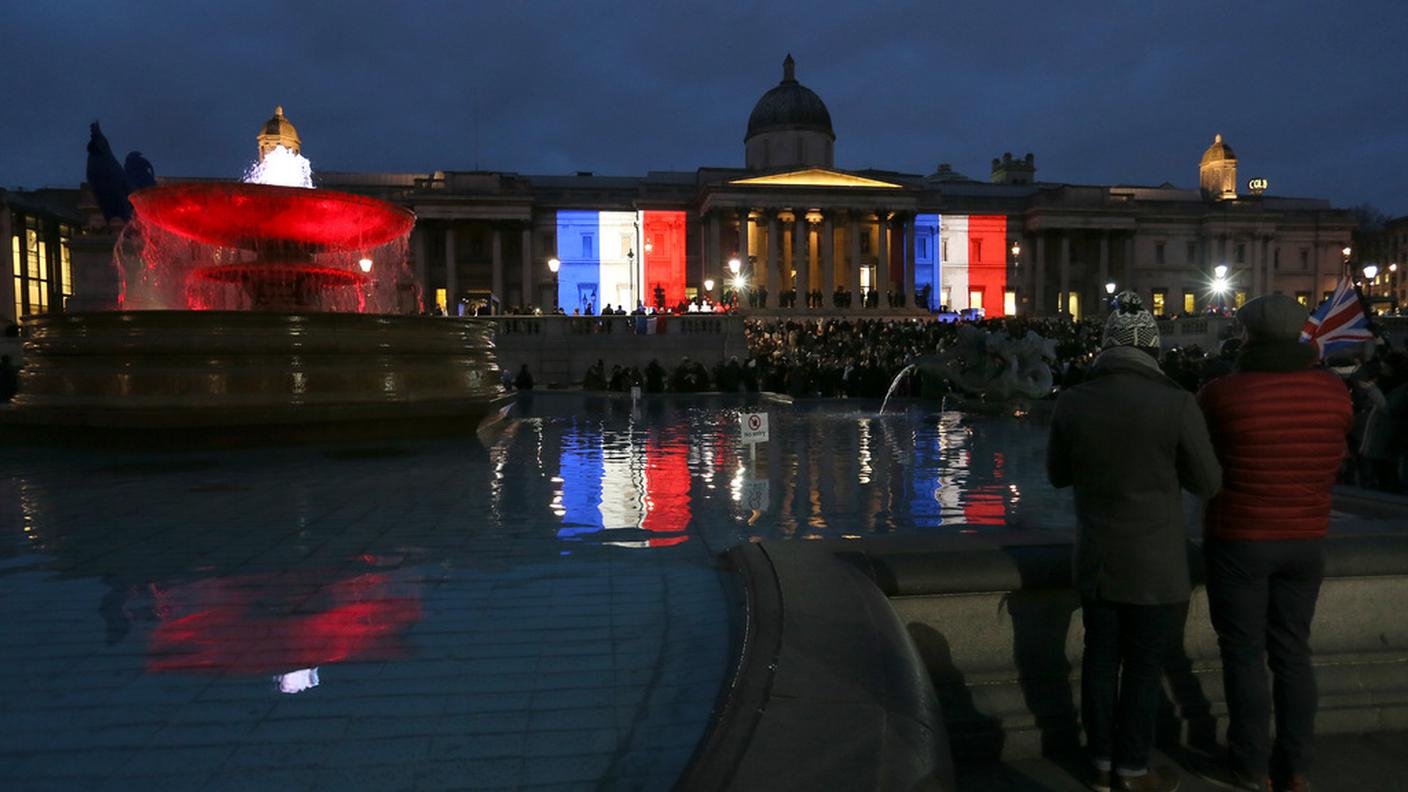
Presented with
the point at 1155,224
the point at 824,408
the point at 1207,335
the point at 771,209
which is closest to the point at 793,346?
the point at 824,408

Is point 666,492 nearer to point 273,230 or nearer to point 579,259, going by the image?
point 273,230

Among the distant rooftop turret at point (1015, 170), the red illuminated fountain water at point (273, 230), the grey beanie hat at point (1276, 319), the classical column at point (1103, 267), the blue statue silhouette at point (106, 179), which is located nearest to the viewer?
the grey beanie hat at point (1276, 319)

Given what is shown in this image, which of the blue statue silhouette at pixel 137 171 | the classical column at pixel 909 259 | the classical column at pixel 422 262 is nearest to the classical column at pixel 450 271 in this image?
the classical column at pixel 422 262

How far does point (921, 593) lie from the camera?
129 inches

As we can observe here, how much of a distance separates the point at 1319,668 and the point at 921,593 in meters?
1.60

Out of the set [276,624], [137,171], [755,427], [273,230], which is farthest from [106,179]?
[276,624]

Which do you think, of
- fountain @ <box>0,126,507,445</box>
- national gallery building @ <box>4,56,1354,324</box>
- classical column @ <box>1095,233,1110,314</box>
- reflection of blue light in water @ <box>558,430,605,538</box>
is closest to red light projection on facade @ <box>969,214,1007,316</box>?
national gallery building @ <box>4,56,1354,324</box>

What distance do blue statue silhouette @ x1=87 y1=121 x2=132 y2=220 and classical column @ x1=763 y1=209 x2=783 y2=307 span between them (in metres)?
39.9

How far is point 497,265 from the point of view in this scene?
58438 millimetres

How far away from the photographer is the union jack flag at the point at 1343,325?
11.1 m

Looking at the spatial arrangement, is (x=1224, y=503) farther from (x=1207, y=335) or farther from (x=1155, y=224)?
(x=1155, y=224)

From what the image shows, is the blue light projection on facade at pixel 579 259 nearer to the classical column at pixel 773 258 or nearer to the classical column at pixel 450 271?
the classical column at pixel 450 271

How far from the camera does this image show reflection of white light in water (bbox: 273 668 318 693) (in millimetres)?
3162

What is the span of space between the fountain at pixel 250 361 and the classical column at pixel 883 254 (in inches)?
1955
